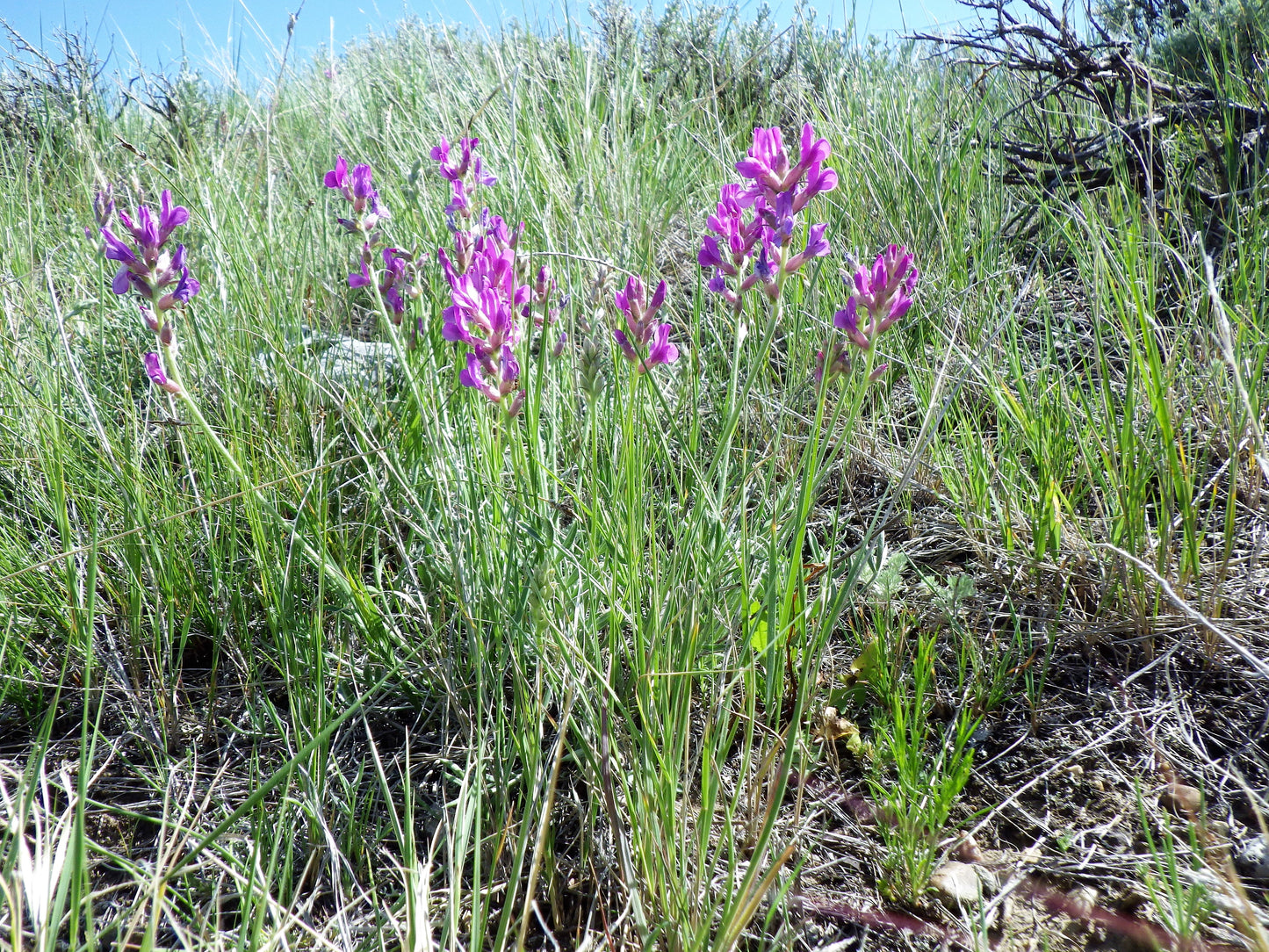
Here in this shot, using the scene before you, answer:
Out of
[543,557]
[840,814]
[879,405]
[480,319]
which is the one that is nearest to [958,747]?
[840,814]

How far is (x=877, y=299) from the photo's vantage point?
1.13m

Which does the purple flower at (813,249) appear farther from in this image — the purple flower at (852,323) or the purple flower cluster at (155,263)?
the purple flower cluster at (155,263)

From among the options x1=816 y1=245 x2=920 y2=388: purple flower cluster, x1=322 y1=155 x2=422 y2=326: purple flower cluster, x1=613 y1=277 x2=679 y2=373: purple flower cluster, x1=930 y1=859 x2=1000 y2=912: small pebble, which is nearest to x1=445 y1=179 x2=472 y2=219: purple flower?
x1=322 y1=155 x2=422 y2=326: purple flower cluster

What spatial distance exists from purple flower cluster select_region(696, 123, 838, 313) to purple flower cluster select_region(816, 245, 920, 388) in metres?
0.12

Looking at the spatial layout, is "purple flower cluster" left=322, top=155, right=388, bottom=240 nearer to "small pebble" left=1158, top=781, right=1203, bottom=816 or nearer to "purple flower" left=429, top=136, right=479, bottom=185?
"purple flower" left=429, top=136, right=479, bottom=185

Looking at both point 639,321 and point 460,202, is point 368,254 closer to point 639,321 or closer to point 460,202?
point 460,202

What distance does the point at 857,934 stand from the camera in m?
1.09

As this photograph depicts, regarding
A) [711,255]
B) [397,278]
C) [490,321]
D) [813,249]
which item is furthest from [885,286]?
[397,278]

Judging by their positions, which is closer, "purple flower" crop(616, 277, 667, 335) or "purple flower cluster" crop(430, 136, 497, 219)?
"purple flower" crop(616, 277, 667, 335)

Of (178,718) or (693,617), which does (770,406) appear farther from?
(178,718)

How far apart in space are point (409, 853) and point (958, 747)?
31.3 inches

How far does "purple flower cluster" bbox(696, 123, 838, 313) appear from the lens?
117 centimetres

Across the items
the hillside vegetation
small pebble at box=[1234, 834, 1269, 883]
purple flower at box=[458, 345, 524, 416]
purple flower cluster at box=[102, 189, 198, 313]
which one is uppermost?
purple flower cluster at box=[102, 189, 198, 313]

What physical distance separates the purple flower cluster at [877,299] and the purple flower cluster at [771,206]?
0.39ft
